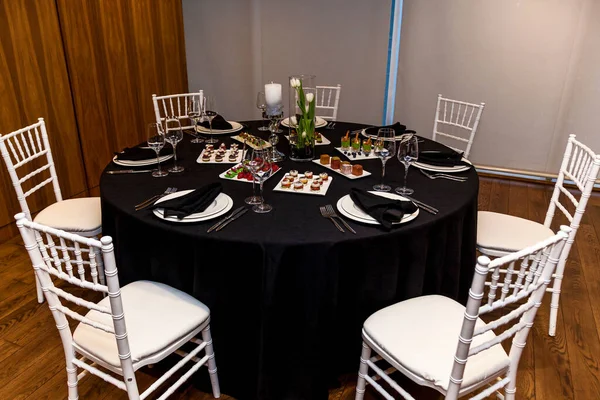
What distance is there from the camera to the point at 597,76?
145 inches

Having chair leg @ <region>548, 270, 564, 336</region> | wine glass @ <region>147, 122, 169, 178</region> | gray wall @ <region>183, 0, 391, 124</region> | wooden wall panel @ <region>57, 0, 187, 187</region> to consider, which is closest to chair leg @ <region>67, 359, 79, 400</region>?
wine glass @ <region>147, 122, 169, 178</region>

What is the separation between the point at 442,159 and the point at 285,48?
2.77 meters

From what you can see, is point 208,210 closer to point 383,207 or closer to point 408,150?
point 383,207

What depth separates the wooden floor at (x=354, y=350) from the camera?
189 cm

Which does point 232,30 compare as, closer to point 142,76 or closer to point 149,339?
point 142,76

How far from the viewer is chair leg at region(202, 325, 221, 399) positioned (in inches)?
66.2


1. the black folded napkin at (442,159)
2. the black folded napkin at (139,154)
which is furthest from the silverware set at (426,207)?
the black folded napkin at (139,154)

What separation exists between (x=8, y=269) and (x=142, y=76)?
6.23 feet

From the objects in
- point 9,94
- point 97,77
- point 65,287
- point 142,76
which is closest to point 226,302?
point 65,287

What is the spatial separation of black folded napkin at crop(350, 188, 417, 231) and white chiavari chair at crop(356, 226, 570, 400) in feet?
1.01

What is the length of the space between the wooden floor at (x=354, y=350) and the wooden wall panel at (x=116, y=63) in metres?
1.14

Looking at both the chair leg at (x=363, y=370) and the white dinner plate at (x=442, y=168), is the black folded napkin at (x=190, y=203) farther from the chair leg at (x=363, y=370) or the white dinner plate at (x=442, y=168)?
the white dinner plate at (x=442, y=168)

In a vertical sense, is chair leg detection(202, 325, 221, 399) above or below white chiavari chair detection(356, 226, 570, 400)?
below

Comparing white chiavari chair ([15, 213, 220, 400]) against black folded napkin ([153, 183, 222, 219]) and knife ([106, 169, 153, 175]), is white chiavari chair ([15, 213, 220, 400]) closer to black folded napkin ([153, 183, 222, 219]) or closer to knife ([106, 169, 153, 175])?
black folded napkin ([153, 183, 222, 219])
